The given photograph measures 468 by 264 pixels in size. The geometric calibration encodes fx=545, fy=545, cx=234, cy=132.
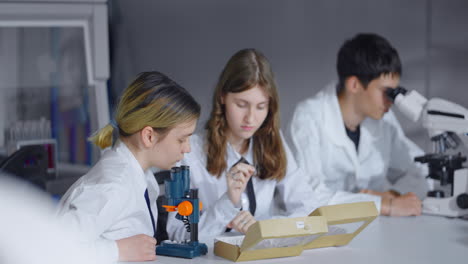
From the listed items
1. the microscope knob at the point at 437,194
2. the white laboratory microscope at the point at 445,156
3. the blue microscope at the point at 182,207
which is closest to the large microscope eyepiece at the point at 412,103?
the white laboratory microscope at the point at 445,156

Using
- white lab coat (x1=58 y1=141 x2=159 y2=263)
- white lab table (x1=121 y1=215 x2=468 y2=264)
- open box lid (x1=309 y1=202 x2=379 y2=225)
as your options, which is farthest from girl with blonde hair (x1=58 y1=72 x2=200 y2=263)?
open box lid (x1=309 y1=202 x2=379 y2=225)

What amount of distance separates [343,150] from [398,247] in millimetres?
925

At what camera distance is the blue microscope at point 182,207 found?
1.47m

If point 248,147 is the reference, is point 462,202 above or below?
below

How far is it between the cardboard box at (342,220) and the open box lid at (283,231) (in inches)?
2.1

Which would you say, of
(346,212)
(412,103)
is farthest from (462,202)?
(346,212)

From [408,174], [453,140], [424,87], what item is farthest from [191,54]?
[453,140]

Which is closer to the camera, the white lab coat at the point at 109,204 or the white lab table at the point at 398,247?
the white lab coat at the point at 109,204

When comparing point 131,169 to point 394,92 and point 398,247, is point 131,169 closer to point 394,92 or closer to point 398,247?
point 398,247

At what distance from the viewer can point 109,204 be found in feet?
4.64

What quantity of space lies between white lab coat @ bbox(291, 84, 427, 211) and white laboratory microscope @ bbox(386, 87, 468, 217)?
1.20ft

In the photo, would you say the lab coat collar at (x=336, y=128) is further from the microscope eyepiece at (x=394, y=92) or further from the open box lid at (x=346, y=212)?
the open box lid at (x=346, y=212)

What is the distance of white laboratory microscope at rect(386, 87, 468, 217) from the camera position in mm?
2092

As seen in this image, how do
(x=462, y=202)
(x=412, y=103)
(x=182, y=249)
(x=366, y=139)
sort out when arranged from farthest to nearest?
1. (x=366, y=139)
2. (x=412, y=103)
3. (x=462, y=202)
4. (x=182, y=249)
